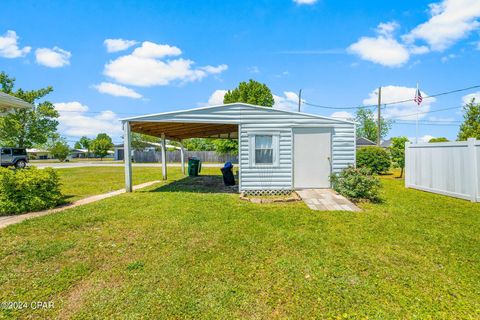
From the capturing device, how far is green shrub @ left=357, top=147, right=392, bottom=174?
49.7 feet

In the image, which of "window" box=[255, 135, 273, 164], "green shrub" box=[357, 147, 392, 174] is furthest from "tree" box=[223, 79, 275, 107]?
"window" box=[255, 135, 273, 164]

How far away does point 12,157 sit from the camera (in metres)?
20.5

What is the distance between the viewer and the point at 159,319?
7.20ft

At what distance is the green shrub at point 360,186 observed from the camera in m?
7.11

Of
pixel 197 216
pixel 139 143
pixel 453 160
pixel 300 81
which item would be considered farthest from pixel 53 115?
pixel 453 160

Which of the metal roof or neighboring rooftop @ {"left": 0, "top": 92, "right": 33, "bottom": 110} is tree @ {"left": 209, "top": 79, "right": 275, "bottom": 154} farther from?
neighboring rooftop @ {"left": 0, "top": 92, "right": 33, "bottom": 110}

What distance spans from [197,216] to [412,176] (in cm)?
849

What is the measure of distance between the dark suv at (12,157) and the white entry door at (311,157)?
76.7 feet

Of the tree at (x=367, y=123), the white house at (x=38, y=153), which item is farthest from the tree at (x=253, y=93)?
the white house at (x=38, y=153)

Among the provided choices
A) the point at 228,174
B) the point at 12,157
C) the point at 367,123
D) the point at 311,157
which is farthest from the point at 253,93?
the point at 367,123

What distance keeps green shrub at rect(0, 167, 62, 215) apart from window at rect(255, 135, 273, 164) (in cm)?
576

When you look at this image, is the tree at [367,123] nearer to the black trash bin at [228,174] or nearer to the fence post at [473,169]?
the black trash bin at [228,174]

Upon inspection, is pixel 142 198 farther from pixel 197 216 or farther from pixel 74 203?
pixel 197 216

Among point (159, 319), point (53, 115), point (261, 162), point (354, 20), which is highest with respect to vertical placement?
point (354, 20)
